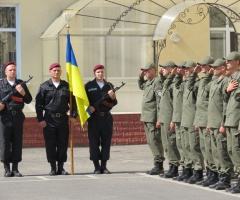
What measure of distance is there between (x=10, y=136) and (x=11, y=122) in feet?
0.78

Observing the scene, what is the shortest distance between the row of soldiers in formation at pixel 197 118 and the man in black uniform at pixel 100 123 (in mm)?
643

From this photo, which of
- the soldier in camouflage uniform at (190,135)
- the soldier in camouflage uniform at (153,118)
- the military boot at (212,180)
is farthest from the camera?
the soldier in camouflage uniform at (153,118)

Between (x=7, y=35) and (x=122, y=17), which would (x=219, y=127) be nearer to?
(x=122, y=17)

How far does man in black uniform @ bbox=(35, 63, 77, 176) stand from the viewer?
55.6 feet

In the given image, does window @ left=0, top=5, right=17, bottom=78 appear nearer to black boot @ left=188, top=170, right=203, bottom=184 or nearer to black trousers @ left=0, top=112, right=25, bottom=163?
black trousers @ left=0, top=112, right=25, bottom=163

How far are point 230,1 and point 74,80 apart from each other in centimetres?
825

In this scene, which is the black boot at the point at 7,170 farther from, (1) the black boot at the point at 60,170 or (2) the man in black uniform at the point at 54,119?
(1) the black boot at the point at 60,170

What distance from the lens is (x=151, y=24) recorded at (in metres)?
23.4

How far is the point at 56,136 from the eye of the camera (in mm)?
17078

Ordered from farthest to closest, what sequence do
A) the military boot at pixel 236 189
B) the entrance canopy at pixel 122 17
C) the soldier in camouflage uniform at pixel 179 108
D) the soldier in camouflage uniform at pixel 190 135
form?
1. the entrance canopy at pixel 122 17
2. the soldier in camouflage uniform at pixel 179 108
3. the soldier in camouflage uniform at pixel 190 135
4. the military boot at pixel 236 189

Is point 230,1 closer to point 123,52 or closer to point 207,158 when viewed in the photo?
point 123,52

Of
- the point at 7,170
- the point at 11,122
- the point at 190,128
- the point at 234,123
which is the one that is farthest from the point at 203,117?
the point at 7,170

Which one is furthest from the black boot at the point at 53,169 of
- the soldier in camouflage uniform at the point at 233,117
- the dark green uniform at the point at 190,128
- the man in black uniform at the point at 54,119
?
the soldier in camouflage uniform at the point at 233,117

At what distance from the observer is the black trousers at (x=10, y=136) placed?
16.9m
